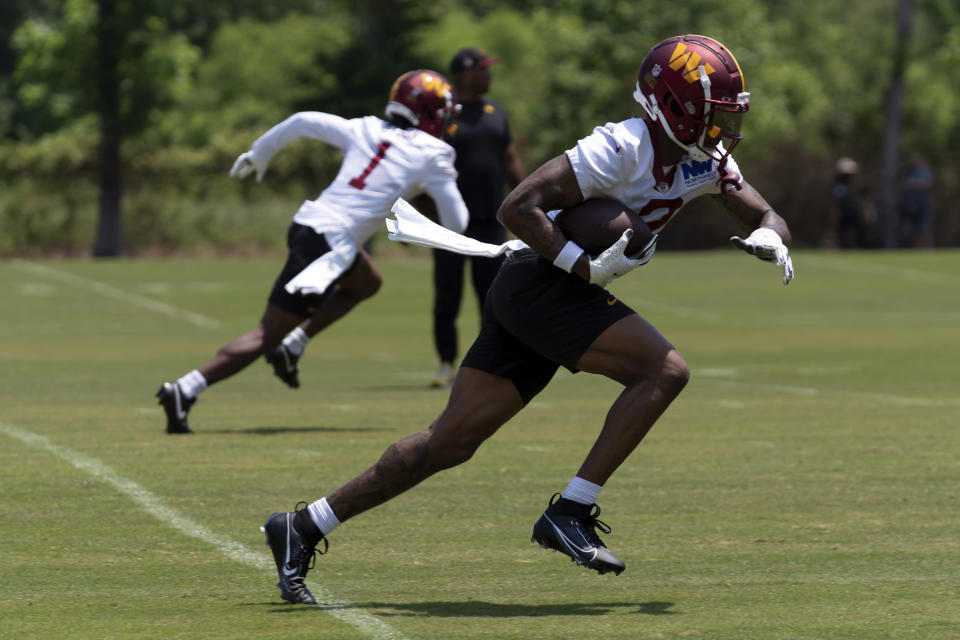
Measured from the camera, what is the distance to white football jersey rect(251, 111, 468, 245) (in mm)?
11023

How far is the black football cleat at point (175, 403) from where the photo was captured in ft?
35.0

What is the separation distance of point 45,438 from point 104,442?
1.39 ft

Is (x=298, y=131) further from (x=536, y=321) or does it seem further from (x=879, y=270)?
(x=879, y=270)

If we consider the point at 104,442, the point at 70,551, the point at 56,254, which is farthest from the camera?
the point at 56,254

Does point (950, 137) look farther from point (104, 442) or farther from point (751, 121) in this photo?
point (104, 442)

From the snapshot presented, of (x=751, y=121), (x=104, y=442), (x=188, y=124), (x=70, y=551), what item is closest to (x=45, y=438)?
(x=104, y=442)

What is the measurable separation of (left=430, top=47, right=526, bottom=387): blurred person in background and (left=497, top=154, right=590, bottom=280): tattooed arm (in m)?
7.86

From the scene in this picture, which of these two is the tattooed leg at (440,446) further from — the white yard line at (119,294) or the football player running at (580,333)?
the white yard line at (119,294)

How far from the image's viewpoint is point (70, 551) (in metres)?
7.08

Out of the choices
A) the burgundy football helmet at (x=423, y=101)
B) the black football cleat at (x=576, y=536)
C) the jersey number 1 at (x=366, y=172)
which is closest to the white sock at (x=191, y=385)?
the jersey number 1 at (x=366, y=172)

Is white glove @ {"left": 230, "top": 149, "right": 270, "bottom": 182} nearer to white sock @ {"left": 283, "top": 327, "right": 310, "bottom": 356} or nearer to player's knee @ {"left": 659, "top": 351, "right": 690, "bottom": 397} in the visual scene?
white sock @ {"left": 283, "top": 327, "right": 310, "bottom": 356}

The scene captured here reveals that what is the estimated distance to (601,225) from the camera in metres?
6.31

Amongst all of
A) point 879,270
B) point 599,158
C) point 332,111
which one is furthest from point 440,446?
point 332,111

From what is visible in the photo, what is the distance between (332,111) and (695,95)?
49.2 m
